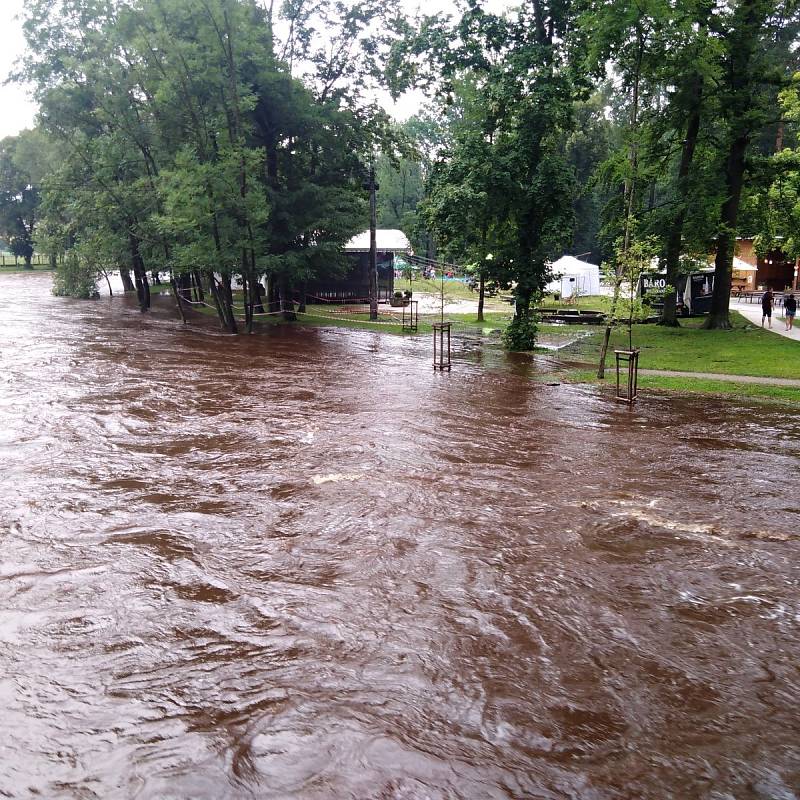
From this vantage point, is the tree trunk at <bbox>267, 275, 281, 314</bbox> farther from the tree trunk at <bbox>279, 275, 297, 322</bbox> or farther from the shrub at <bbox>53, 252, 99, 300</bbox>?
the shrub at <bbox>53, 252, 99, 300</bbox>

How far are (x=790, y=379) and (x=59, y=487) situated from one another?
16.5 m

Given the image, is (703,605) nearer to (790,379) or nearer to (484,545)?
(484,545)

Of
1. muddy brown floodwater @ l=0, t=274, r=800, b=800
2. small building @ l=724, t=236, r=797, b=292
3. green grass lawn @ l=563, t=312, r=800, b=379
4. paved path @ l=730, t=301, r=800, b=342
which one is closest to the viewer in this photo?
muddy brown floodwater @ l=0, t=274, r=800, b=800

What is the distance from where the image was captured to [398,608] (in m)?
6.75

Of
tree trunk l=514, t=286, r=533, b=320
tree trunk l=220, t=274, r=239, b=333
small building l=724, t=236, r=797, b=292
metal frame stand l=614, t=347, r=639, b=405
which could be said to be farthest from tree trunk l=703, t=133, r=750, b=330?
small building l=724, t=236, r=797, b=292

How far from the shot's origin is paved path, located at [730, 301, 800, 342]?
26.1 meters

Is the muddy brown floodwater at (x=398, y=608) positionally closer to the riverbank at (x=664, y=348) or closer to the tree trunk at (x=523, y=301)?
the riverbank at (x=664, y=348)

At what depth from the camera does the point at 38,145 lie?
55.1 meters

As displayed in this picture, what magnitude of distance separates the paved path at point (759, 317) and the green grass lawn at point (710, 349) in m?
0.59

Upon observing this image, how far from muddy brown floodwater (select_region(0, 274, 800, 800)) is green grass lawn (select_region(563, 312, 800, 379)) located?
20.2 ft

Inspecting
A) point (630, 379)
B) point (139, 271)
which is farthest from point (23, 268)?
point (630, 379)

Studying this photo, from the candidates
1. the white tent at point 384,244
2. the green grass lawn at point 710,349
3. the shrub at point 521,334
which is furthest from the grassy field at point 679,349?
the white tent at point 384,244

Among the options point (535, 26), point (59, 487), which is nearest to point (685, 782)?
point (59, 487)

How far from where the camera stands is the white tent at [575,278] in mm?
45219
